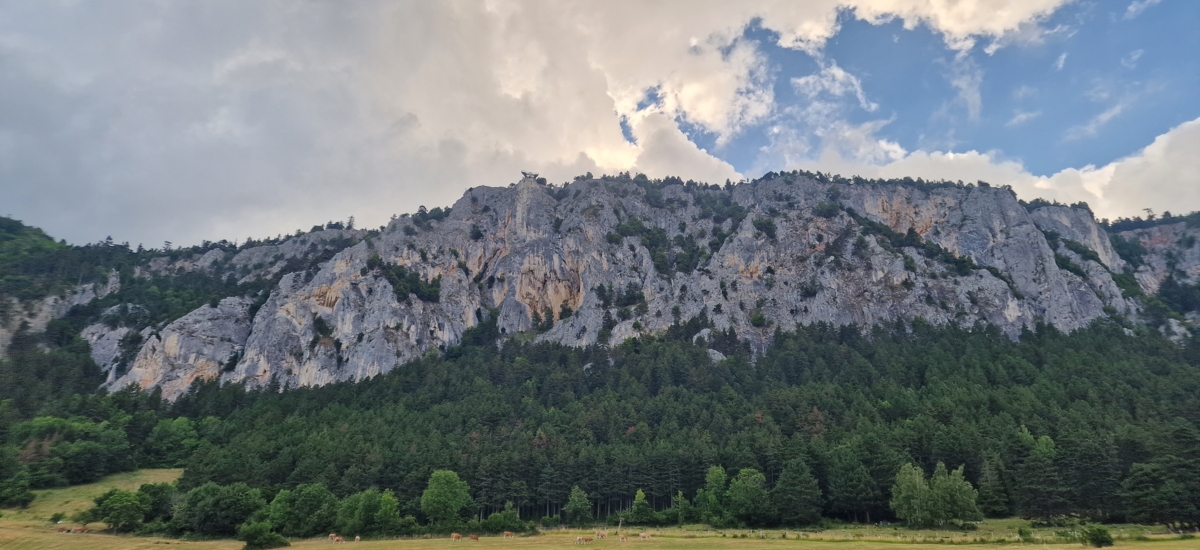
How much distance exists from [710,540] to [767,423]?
5272 centimetres

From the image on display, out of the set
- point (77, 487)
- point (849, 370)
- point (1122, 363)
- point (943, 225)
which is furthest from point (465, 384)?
point (943, 225)

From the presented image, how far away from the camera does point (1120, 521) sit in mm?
62906

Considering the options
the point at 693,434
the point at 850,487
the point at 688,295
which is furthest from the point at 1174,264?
the point at 850,487

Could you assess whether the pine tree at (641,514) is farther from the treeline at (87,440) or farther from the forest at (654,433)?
the treeline at (87,440)

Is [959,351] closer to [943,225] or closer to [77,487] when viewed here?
[943,225]

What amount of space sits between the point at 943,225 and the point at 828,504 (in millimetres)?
150353

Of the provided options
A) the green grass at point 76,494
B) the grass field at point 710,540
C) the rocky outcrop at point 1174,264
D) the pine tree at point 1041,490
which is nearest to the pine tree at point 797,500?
the grass field at point 710,540

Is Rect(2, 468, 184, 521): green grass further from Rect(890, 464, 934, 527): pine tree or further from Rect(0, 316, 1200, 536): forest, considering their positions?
Rect(890, 464, 934, 527): pine tree

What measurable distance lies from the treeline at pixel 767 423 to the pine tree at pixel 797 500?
4.27 metres

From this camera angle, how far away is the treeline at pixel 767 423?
72.9 m

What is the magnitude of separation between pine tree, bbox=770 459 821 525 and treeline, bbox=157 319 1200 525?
427cm

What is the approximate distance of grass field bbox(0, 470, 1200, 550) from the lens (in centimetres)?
4772

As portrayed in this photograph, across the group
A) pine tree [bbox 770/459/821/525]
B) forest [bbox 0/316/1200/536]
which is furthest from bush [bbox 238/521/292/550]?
pine tree [bbox 770/459/821/525]

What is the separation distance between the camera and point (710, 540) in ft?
188
